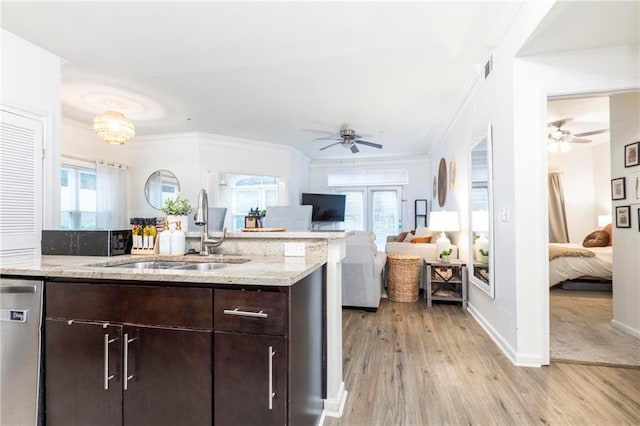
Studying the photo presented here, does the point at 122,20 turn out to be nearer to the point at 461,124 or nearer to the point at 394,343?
the point at 394,343

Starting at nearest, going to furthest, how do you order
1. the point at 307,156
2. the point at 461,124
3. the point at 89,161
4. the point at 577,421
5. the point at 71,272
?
the point at 71,272 < the point at 577,421 < the point at 461,124 < the point at 89,161 < the point at 307,156

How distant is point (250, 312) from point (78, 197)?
5.21 meters

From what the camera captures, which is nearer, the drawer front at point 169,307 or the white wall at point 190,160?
the drawer front at point 169,307

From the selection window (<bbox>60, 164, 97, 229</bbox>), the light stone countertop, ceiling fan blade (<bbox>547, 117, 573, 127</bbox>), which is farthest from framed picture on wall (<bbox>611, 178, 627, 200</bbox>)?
window (<bbox>60, 164, 97, 229</bbox>)

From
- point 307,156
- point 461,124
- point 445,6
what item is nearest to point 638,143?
point 461,124

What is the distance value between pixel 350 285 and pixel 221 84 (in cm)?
→ 287

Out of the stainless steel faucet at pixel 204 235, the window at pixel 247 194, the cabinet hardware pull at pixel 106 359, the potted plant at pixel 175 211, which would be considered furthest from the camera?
the window at pixel 247 194

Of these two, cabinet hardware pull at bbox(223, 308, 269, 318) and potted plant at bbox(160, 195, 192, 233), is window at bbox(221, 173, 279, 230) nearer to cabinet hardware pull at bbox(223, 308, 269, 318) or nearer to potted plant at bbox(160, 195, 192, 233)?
potted plant at bbox(160, 195, 192, 233)

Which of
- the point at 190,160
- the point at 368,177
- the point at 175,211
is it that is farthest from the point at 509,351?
the point at 368,177

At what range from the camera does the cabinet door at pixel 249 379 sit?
1.23 meters

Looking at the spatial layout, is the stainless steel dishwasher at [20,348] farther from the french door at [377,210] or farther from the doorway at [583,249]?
the french door at [377,210]

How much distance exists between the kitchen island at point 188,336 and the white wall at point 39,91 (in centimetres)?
155

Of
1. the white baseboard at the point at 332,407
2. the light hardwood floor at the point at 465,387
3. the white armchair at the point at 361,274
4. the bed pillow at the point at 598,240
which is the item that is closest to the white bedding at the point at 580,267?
the bed pillow at the point at 598,240

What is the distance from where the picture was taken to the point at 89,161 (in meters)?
5.11
